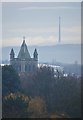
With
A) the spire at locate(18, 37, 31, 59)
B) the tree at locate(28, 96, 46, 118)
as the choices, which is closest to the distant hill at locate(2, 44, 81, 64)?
the spire at locate(18, 37, 31, 59)

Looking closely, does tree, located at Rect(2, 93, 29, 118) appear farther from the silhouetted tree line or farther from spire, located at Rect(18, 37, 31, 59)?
spire, located at Rect(18, 37, 31, 59)

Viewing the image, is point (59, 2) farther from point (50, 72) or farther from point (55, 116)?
point (55, 116)

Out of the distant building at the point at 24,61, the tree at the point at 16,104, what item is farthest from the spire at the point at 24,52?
the tree at the point at 16,104

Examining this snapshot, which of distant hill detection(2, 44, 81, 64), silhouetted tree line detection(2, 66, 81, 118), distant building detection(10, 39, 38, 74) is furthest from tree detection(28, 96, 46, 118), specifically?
distant hill detection(2, 44, 81, 64)

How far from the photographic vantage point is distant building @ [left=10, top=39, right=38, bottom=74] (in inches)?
91.1

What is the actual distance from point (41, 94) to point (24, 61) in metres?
0.35

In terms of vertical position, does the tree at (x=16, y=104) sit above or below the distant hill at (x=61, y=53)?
below

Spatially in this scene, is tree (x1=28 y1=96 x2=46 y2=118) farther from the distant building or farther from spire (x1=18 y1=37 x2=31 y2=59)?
spire (x1=18 y1=37 x2=31 y2=59)

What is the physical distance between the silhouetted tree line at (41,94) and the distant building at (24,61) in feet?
0.16

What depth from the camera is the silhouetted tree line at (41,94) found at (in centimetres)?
233

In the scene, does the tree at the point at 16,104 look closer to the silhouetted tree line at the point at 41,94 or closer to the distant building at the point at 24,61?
the silhouetted tree line at the point at 41,94

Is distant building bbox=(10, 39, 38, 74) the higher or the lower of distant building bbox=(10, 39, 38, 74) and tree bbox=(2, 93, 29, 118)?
the higher

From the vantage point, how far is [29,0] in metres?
2.30

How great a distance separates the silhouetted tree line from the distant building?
0.05m
